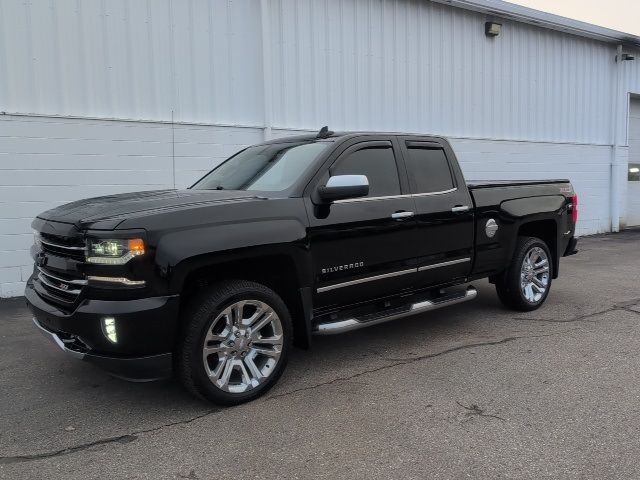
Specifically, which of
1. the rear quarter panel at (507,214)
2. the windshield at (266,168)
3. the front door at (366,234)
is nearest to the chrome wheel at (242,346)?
the front door at (366,234)

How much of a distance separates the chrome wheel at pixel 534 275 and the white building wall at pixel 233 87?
15.7 feet

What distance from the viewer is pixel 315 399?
4012 mm

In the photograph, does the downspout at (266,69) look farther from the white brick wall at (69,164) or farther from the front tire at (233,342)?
the front tire at (233,342)

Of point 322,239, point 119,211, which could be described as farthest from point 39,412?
point 322,239

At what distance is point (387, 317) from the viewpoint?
4730 millimetres

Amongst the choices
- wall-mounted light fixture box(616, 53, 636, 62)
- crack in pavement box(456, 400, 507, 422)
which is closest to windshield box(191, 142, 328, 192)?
crack in pavement box(456, 400, 507, 422)

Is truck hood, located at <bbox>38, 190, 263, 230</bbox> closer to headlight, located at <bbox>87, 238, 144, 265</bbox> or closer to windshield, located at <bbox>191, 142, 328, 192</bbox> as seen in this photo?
headlight, located at <bbox>87, 238, 144, 265</bbox>

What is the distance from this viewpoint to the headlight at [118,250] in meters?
3.44

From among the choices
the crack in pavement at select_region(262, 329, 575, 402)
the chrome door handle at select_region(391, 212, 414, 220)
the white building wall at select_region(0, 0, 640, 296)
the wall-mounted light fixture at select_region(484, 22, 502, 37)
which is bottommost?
the crack in pavement at select_region(262, 329, 575, 402)

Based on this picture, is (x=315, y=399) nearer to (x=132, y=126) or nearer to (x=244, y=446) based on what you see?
(x=244, y=446)

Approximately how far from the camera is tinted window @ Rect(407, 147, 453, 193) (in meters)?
5.18

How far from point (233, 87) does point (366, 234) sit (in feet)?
17.4

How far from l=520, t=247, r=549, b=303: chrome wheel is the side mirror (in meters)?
2.84

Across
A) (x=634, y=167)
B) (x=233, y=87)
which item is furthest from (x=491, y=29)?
(x=634, y=167)
